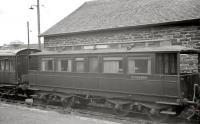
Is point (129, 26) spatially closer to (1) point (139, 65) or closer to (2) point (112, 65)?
(2) point (112, 65)

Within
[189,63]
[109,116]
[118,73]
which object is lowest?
[109,116]

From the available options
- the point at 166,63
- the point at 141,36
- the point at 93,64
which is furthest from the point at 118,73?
the point at 141,36

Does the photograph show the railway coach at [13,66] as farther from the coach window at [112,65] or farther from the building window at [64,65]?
the coach window at [112,65]

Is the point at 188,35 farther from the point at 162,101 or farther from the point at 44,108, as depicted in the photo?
the point at 44,108

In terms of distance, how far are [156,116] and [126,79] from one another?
68.2 inches

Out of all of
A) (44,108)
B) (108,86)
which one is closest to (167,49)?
(108,86)

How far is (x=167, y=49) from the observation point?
366 inches

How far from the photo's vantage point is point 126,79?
10211 mm

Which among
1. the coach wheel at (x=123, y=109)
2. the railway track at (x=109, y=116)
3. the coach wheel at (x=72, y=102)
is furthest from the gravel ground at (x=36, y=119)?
the coach wheel at (x=72, y=102)

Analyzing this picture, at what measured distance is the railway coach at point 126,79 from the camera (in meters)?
9.20

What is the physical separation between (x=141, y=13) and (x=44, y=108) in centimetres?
822

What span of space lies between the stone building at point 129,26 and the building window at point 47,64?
966 millimetres

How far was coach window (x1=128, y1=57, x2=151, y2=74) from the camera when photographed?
31.8 feet

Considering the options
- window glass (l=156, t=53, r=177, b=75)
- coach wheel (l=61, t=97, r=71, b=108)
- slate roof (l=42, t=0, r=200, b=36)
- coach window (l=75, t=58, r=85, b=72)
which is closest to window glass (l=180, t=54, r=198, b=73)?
slate roof (l=42, t=0, r=200, b=36)
